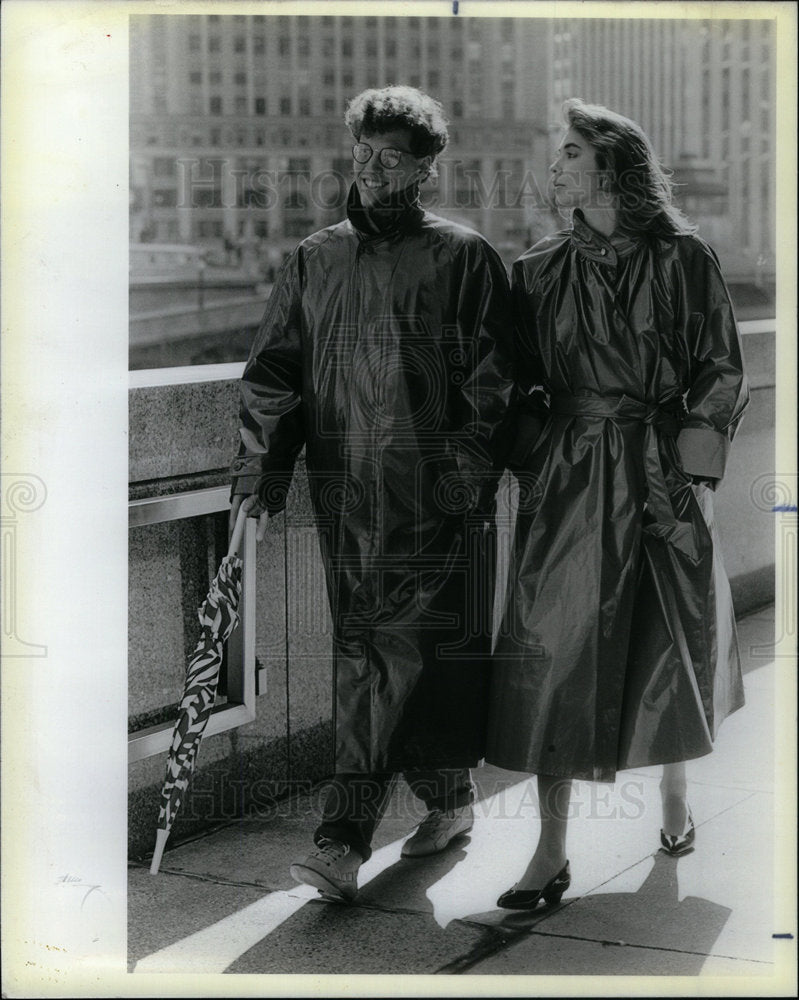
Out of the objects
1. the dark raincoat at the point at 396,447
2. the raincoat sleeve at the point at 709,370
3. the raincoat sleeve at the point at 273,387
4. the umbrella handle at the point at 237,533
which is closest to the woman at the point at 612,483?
the raincoat sleeve at the point at 709,370

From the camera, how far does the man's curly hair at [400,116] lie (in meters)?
4.29

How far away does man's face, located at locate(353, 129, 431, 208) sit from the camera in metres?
4.30

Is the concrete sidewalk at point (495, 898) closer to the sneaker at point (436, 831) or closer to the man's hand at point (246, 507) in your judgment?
the sneaker at point (436, 831)

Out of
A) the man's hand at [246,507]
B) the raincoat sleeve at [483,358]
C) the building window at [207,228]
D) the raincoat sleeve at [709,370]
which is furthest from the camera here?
the building window at [207,228]

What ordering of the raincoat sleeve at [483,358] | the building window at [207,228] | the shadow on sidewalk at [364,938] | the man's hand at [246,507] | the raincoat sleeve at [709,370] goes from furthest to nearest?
the building window at [207,228] < the man's hand at [246,507] < the raincoat sleeve at [483,358] < the raincoat sleeve at [709,370] < the shadow on sidewalk at [364,938]

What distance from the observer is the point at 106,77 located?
4.11 m

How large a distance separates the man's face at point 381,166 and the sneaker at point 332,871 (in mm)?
1745

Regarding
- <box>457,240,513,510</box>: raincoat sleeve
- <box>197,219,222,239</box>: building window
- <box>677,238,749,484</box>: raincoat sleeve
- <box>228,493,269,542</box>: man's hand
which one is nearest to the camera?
<box>677,238,749,484</box>: raincoat sleeve

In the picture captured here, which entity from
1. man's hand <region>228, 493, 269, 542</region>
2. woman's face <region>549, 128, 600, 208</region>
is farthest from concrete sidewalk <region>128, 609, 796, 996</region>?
woman's face <region>549, 128, 600, 208</region>

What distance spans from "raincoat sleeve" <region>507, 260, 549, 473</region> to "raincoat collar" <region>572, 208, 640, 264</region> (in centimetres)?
18

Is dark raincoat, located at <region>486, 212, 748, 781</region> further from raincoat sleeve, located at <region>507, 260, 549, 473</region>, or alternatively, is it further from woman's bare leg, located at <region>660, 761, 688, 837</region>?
woman's bare leg, located at <region>660, 761, 688, 837</region>

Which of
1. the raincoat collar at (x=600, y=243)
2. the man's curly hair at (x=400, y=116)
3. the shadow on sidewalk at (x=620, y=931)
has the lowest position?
the shadow on sidewalk at (x=620, y=931)

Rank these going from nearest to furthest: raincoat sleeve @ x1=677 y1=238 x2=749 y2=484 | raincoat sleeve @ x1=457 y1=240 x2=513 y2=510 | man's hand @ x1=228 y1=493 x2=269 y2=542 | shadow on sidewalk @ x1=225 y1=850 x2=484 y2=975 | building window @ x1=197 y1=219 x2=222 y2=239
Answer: shadow on sidewalk @ x1=225 y1=850 x2=484 y2=975 → raincoat sleeve @ x1=677 y1=238 x2=749 y2=484 → raincoat sleeve @ x1=457 y1=240 x2=513 y2=510 → man's hand @ x1=228 y1=493 x2=269 y2=542 → building window @ x1=197 y1=219 x2=222 y2=239

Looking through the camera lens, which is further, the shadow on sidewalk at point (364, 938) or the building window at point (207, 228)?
the building window at point (207, 228)
